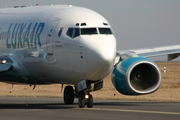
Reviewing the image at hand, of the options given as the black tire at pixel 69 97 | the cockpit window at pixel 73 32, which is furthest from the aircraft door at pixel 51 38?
the black tire at pixel 69 97

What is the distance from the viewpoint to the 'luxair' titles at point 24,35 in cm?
3170

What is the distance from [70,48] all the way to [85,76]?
1243mm

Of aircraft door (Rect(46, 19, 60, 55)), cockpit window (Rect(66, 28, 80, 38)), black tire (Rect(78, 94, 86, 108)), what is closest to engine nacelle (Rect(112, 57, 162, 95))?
black tire (Rect(78, 94, 86, 108))

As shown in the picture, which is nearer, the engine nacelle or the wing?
the engine nacelle

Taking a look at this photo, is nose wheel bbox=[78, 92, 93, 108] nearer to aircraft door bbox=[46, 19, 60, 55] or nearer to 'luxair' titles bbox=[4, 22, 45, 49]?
aircraft door bbox=[46, 19, 60, 55]

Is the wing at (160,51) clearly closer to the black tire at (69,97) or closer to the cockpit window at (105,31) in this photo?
the black tire at (69,97)

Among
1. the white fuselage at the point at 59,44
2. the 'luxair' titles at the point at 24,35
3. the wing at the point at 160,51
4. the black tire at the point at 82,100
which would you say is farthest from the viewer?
the wing at the point at 160,51

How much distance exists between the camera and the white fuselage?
92.6 ft

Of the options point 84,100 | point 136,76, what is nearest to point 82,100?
point 84,100

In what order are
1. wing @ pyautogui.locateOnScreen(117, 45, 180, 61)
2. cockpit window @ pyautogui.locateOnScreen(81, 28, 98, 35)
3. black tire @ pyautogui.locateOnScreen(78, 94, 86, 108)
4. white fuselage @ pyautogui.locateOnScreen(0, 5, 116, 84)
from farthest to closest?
wing @ pyautogui.locateOnScreen(117, 45, 180, 61)
black tire @ pyautogui.locateOnScreen(78, 94, 86, 108)
cockpit window @ pyautogui.locateOnScreen(81, 28, 98, 35)
white fuselage @ pyautogui.locateOnScreen(0, 5, 116, 84)

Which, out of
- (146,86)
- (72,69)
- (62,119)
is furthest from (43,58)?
(62,119)

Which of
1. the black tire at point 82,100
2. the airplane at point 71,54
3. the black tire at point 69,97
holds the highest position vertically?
the airplane at point 71,54

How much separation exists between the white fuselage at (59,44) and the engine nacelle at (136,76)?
1.83 meters

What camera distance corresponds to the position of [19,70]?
106 feet
